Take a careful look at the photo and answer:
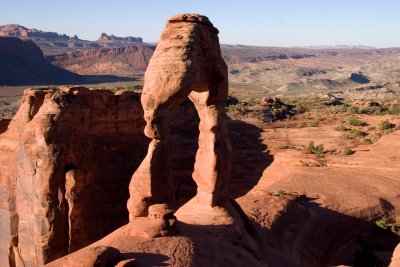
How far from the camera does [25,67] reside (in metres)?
92.5

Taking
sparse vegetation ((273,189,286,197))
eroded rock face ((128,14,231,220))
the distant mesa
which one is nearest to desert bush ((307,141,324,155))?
sparse vegetation ((273,189,286,197))

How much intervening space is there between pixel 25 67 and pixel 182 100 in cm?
9294

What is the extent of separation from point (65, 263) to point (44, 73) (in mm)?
94532

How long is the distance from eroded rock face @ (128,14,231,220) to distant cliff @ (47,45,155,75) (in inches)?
4312

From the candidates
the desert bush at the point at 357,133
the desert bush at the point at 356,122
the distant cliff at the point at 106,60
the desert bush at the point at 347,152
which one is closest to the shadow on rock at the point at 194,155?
the desert bush at the point at 347,152

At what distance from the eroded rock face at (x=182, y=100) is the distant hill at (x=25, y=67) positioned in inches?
3193

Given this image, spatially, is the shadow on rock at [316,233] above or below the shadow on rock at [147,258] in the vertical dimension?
below

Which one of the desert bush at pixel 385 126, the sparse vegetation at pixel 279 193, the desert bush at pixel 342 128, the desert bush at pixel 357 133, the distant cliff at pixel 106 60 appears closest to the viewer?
the sparse vegetation at pixel 279 193

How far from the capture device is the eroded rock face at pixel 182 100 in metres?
8.40

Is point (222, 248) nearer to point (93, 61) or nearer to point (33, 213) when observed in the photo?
point (33, 213)

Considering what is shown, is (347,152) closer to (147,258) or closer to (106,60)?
(147,258)

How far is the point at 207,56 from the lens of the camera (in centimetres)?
962

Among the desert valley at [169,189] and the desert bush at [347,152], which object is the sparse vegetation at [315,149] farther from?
the desert valley at [169,189]

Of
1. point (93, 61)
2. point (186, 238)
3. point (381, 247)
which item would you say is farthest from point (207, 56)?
point (93, 61)
